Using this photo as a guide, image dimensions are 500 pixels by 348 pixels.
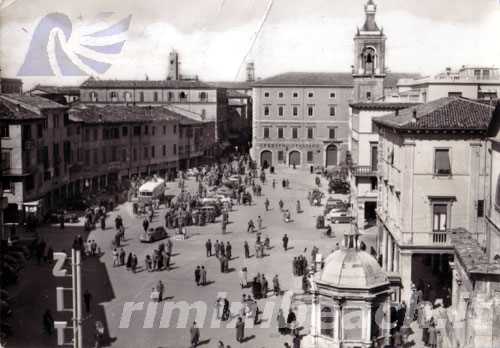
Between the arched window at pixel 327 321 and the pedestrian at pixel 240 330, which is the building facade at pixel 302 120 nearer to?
the pedestrian at pixel 240 330

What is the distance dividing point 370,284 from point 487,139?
36.4 feet

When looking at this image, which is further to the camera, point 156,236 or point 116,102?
point 116,102

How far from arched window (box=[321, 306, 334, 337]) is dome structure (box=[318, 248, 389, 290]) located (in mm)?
854

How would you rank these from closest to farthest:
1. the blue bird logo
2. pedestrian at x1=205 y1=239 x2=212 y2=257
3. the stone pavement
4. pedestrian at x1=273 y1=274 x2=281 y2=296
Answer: the blue bird logo
the stone pavement
pedestrian at x1=273 y1=274 x2=281 y2=296
pedestrian at x1=205 y1=239 x2=212 y2=257

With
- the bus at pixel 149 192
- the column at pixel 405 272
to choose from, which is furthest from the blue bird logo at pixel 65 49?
the bus at pixel 149 192

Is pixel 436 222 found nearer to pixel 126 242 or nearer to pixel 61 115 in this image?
pixel 126 242

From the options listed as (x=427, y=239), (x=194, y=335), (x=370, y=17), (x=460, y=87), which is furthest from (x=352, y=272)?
(x=370, y=17)

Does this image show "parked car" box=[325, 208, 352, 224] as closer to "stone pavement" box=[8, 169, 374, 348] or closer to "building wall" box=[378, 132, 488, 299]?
"stone pavement" box=[8, 169, 374, 348]

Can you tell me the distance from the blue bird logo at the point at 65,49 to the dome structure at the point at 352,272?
32.2ft

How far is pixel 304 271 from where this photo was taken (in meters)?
35.4

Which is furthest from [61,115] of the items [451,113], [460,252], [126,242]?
[460,252]

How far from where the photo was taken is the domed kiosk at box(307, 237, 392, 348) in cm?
2178

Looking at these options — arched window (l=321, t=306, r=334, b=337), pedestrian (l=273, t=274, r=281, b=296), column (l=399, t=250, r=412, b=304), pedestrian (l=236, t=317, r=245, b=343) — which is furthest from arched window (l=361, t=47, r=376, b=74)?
arched window (l=321, t=306, r=334, b=337)

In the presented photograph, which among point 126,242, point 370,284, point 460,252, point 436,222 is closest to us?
point 370,284
